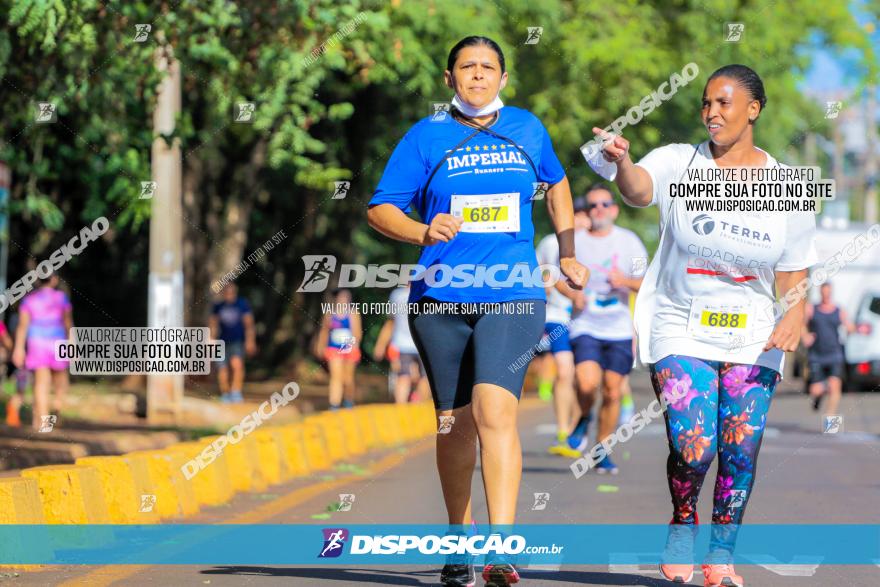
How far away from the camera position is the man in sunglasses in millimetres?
12258

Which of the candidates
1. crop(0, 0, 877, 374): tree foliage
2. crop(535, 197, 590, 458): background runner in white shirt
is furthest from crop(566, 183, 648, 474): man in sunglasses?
crop(0, 0, 877, 374): tree foliage

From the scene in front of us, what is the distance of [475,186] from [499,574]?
4.51ft

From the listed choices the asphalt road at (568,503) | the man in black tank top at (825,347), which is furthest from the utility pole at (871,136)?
the asphalt road at (568,503)

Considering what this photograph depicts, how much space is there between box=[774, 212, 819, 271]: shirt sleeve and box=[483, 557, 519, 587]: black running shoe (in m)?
1.54

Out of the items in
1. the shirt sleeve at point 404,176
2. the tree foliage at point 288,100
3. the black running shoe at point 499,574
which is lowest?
the black running shoe at point 499,574

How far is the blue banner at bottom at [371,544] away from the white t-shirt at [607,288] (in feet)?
10.8

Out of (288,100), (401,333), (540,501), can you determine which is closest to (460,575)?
(540,501)

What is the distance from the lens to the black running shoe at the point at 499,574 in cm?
605

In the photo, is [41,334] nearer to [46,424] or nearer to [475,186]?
[46,424]

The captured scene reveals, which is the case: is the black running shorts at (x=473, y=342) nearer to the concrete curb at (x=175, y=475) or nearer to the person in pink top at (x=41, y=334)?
the concrete curb at (x=175, y=475)

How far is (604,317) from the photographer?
12.3 metres

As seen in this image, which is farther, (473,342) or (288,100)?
(288,100)

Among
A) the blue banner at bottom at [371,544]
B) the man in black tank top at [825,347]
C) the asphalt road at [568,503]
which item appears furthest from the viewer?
the man in black tank top at [825,347]

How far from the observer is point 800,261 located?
21.5 feet
